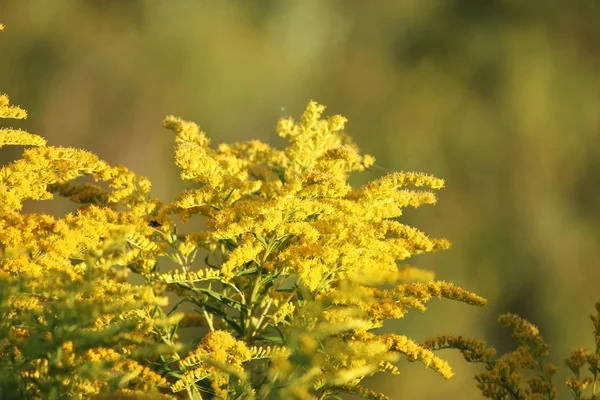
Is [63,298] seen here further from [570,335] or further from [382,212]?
[570,335]

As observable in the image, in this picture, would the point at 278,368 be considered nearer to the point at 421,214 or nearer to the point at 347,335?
the point at 347,335

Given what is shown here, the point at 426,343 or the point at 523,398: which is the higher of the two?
the point at 426,343

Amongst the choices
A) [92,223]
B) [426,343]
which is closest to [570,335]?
[426,343]

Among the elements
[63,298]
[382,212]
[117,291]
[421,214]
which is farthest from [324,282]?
[421,214]

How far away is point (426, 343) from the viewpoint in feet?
7.15

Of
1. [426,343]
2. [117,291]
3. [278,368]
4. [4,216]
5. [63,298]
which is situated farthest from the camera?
[426,343]

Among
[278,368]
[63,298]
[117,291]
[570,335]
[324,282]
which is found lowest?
[278,368]

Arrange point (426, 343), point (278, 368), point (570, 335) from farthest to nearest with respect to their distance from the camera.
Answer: point (570, 335)
point (426, 343)
point (278, 368)

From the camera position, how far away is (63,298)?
161 cm

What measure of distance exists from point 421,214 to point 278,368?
3344 mm

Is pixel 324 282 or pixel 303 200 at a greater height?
pixel 303 200

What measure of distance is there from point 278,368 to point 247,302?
800 mm

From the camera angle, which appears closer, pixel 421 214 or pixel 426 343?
pixel 426 343

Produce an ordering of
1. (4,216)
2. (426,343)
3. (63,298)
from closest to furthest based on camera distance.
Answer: (63,298)
(4,216)
(426,343)
